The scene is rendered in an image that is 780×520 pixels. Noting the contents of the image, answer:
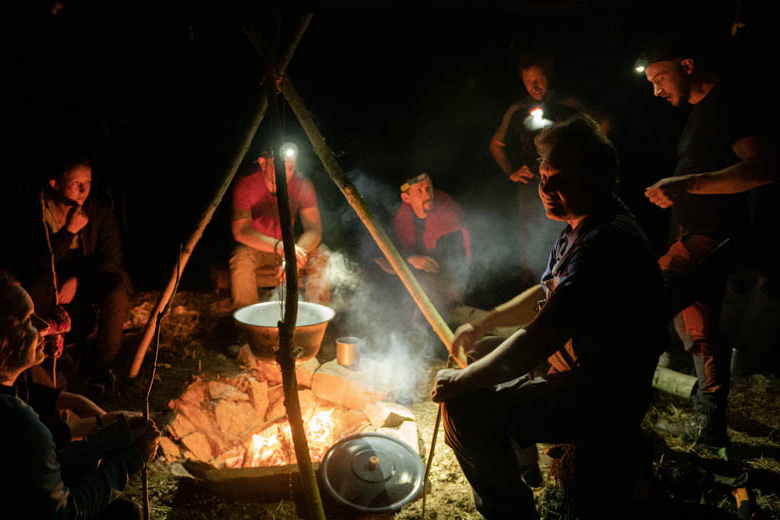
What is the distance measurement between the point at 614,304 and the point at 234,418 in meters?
3.43

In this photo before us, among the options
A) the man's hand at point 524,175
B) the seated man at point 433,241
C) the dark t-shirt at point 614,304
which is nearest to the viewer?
the dark t-shirt at point 614,304

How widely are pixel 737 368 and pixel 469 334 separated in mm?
4478

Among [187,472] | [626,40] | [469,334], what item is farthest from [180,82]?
[626,40]

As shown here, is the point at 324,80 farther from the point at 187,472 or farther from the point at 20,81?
the point at 187,472

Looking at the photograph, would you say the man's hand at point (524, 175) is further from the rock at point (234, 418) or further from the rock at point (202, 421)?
the rock at point (202, 421)

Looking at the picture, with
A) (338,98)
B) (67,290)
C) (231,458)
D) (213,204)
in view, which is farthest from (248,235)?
(338,98)

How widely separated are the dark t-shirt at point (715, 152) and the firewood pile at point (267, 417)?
10.1 ft

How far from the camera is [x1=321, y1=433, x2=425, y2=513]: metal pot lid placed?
2.82 m

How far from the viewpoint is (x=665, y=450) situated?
368cm

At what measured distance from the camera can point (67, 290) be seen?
13.1 feet

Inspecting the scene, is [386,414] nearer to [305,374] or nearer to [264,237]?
[305,374]

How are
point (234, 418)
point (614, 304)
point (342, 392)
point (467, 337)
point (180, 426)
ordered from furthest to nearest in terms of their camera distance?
point (342, 392) < point (234, 418) < point (180, 426) < point (467, 337) < point (614, 304)

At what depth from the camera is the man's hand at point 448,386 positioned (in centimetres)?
214

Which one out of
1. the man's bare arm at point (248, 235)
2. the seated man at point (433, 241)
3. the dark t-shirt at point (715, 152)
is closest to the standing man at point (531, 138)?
the seated man at point (433, 241)
